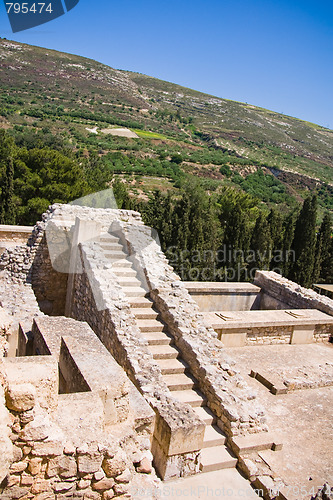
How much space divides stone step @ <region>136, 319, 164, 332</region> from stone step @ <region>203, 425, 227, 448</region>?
1846 mm

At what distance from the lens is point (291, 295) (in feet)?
32.5

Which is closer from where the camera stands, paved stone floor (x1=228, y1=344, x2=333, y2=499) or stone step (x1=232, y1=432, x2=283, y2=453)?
paved stone floor (x1=228, y1=344, x2=333, y2=499)

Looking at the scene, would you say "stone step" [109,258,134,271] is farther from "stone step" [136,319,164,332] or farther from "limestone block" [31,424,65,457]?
"limestone block" [31,424,65,457]

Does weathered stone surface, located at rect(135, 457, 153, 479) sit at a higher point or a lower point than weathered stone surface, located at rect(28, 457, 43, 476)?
lower

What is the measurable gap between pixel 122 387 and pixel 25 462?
124 centimetres

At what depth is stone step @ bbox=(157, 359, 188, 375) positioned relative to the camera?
5.89 metres

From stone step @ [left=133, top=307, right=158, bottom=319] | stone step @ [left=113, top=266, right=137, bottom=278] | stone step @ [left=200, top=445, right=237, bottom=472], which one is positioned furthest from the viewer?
stone step @ [left=113, top=266, right=137, bottom=278]

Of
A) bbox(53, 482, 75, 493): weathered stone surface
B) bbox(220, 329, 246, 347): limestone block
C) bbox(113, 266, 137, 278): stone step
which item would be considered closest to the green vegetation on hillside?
bbox(113, 266, 137, 278): stone step

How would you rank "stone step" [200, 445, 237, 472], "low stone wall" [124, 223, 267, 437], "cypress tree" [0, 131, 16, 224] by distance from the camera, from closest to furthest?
"stone step" [200, 445, 237, 472], "low stone wall" [124, 223, 267, 437], "cypress tree" [0, 131, 16, 224]

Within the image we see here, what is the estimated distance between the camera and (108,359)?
439 cm

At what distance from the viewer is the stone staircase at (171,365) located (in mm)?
4914

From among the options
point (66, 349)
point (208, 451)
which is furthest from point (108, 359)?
point (208, 451)

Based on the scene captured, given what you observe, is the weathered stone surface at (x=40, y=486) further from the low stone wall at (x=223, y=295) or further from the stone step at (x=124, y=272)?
the low stone wall at (x=223, y=295)

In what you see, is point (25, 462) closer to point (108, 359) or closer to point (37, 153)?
point (108, 359)
